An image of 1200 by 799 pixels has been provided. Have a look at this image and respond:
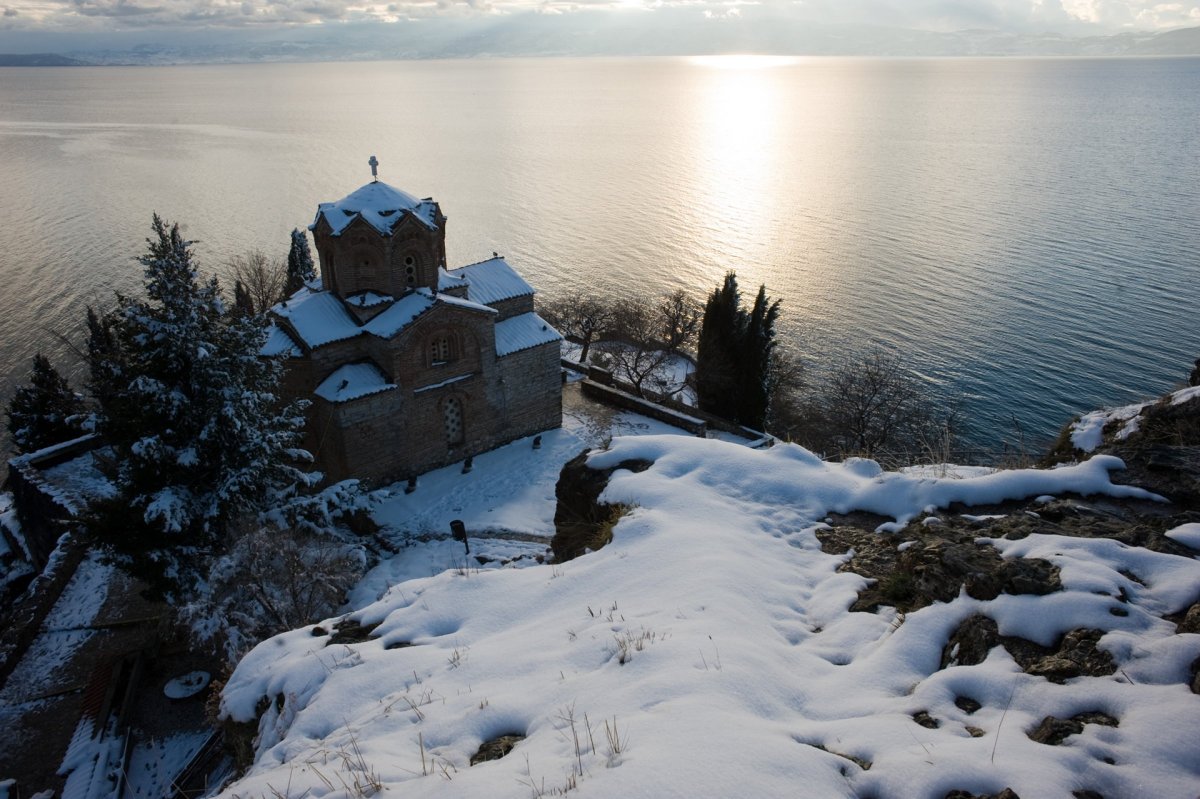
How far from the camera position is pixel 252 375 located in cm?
1870

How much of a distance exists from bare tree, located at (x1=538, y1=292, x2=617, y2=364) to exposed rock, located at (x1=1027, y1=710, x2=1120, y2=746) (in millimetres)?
37605

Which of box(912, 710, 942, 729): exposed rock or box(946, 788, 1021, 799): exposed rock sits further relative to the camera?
box(912, 710, 942, 729): exposed rock

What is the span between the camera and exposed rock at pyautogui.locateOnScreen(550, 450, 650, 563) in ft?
36.1

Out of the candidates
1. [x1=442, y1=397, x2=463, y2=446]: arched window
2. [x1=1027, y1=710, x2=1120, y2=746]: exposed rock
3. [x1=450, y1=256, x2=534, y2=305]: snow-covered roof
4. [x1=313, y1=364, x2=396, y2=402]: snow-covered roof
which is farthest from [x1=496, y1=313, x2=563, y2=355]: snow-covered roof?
[x1=1027, y1=710, x2=1120, y2=746]: exposed rock

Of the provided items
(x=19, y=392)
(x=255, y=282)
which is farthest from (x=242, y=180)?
(x=19, y=392)

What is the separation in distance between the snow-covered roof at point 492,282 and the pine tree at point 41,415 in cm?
1759

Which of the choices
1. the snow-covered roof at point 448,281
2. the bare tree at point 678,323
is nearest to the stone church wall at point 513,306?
the snow-covered roof at point 448,281

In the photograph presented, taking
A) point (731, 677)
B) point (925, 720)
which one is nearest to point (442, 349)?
point (731, 677)

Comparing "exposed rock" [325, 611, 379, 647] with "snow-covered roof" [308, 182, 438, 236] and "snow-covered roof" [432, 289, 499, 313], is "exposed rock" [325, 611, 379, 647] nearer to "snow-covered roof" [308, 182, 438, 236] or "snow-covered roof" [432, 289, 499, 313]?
"snow-covered roof" [432, 289, 499, 313]

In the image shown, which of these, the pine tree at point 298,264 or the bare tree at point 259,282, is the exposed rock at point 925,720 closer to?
the bare tree at point 259,282

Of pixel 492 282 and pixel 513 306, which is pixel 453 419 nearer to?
pixel 513 306

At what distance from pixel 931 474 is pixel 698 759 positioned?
721cm

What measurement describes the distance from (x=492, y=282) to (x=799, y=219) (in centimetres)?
5104

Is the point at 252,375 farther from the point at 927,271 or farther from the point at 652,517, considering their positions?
the point at 927,271
